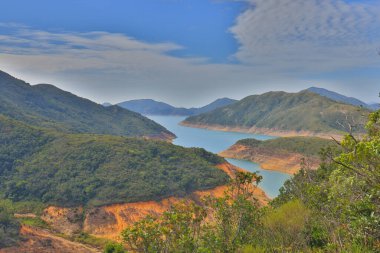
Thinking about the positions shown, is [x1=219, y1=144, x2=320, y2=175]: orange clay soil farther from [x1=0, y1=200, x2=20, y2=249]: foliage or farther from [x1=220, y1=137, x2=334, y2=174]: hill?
[x1=0, y1=200, x2=20, y2=249]: foliage

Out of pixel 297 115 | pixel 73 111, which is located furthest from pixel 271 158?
pixel 73 111

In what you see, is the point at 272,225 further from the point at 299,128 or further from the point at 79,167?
the point at 299,128

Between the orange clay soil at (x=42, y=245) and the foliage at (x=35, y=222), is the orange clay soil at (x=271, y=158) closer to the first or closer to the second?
the foliage at (x=35, y=222)

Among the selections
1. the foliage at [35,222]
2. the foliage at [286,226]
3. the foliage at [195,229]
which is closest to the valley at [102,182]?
the foliage at [35,222]

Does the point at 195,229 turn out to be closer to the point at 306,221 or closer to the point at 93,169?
the point at 306,221

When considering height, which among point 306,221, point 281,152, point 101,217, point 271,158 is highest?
point 306,221

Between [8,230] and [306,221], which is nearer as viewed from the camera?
[306,221]

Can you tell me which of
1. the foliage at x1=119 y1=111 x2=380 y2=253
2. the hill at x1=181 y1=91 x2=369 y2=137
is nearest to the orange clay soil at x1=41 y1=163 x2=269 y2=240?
the foliage at x1=119 y1=111 x2=380 y2=253
